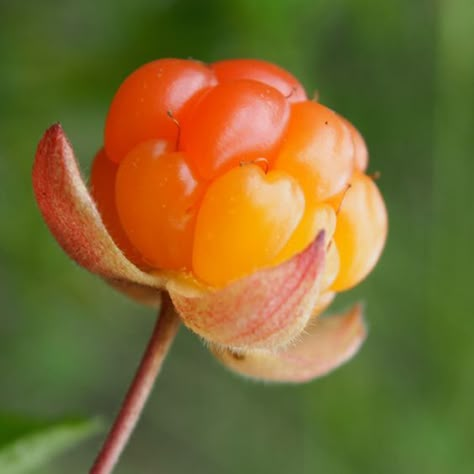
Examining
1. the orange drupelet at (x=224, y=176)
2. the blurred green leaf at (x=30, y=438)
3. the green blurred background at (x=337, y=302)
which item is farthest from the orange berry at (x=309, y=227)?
the green blurred background at (x=337, y=302)

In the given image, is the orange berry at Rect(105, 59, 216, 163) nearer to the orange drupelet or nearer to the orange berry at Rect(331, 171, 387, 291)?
the orange drupelet

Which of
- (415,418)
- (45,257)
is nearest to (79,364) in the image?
(45,257)

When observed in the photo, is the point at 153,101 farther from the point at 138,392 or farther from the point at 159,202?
the point at 138,392

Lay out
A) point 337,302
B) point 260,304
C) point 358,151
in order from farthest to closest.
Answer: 1. point 337,302
2. point 358,151
3. point 260,304

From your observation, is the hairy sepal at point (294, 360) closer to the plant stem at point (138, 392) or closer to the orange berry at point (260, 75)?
the plant stem at point (138, 392)

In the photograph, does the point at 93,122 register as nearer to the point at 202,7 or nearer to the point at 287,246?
the point at 202,7

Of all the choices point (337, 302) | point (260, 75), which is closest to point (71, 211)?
point (260, 75)
